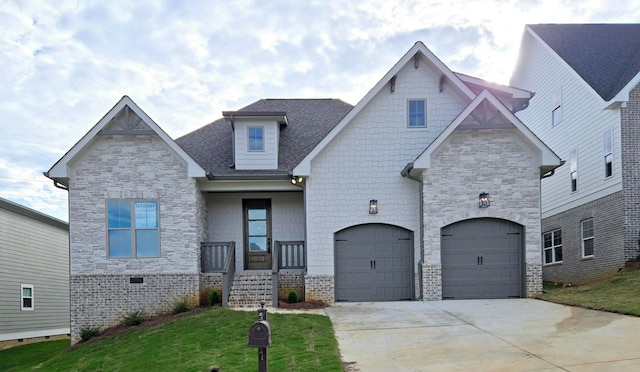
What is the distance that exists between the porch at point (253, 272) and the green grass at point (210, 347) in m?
1.54

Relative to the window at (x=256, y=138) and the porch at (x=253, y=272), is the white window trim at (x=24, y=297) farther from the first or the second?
the window at (x=256, y=138)

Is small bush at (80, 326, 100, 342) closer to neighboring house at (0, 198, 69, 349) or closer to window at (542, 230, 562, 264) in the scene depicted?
neighboring house at (0, 198, 69, 349)

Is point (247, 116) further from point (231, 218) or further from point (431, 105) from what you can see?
point (431, 105)

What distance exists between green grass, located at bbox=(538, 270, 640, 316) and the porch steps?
7.49 m

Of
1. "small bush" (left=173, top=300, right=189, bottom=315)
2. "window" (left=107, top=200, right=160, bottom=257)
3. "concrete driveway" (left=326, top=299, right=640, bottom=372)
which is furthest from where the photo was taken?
"window" (left=107, top=200, right=160, bottom=257)

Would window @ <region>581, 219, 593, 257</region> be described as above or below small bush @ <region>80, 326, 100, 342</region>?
above

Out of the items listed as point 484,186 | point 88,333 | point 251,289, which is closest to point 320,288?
point 251,289

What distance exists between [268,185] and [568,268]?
40.2 feet

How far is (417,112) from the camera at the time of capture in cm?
1628

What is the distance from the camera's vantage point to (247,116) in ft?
56.7

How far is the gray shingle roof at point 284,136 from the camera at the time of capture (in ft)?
56.9

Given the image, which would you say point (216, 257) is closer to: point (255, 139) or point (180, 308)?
point (180, 308)

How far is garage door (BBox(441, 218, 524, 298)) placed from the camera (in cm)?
1553

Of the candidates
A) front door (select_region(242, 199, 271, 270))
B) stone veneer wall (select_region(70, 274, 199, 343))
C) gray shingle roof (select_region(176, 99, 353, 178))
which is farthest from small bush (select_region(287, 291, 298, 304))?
gray shingle roof (select_region(176, 99, 353, 178))
